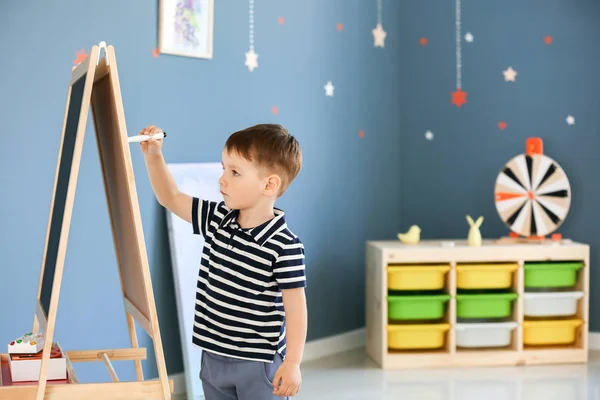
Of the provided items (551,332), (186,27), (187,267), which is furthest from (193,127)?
(551,332)

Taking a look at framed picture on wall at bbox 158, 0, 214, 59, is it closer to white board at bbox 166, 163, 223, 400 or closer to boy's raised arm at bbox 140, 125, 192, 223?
white board at bbox 166, 163, 223, 400

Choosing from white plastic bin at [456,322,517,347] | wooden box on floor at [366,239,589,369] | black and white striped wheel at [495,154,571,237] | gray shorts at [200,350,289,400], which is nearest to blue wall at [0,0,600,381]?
black and white striped wheel at [495,154,571,237]

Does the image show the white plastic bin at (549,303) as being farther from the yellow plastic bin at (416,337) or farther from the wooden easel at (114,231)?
the wooden easel at (114,231)

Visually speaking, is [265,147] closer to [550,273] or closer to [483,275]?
[483,275]

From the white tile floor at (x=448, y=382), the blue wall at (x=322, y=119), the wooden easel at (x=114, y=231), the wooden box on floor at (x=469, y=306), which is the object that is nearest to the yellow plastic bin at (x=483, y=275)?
the wooden box on floor at (x=469, y=306)

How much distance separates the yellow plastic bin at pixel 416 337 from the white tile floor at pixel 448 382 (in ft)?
0.39

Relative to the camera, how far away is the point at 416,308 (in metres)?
3.53

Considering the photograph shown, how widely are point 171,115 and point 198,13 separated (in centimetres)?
40

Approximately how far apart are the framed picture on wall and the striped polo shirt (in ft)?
4.87

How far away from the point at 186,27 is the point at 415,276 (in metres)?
1.42

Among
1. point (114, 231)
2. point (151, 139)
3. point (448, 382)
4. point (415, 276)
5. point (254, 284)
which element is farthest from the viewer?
point (415, 276)

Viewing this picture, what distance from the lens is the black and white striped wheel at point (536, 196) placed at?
3.69m

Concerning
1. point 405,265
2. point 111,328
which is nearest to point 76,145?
point 111,328

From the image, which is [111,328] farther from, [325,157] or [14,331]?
[325,157]
